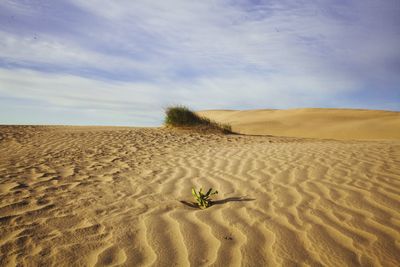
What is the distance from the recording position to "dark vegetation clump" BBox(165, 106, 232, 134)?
1227 centimetres

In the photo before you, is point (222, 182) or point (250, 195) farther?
point (222, 182)

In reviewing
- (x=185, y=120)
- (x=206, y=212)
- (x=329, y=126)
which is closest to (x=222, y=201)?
(x=206, y=212)

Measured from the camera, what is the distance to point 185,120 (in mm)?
12477

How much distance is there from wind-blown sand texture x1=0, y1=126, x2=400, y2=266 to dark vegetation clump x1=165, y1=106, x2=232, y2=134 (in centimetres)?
617

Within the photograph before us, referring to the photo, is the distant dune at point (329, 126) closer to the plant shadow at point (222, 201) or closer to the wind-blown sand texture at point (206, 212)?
the wind-blown sand texture at point (206, 212)

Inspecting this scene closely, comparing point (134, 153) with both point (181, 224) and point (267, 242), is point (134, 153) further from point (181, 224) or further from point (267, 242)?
point (267, 242)

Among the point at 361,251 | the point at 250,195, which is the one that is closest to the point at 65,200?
the point at 250,195

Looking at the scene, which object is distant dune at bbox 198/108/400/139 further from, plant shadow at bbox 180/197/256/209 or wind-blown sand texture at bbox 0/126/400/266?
plant shadow at bbox 180/197/256/209

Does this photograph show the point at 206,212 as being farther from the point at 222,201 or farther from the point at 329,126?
the point at 329,126

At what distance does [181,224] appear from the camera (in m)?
2.87

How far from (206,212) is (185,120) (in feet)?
31.0

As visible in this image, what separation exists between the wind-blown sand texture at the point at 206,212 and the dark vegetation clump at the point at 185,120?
6.17 metres

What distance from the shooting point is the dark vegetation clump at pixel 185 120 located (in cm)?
1227

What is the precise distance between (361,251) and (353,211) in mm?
835
